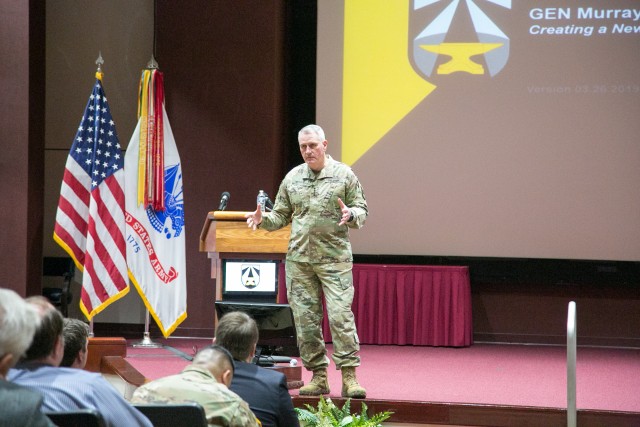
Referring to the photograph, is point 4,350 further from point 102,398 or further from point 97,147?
point 97,147

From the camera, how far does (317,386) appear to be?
545 centimetres

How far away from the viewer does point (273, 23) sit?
812cm

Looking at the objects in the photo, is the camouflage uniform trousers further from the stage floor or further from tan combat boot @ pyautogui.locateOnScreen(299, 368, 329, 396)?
the stage floor

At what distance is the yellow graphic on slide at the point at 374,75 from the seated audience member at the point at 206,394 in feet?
17.8

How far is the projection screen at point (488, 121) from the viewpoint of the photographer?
7.73 metres

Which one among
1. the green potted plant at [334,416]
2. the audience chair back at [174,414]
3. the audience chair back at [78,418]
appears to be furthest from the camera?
the green potted plant at [334,416]

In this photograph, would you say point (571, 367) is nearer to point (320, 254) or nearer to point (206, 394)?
point (320, 254)

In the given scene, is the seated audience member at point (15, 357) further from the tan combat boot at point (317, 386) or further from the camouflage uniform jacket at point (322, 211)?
the tan combat boot at point (317, 386)

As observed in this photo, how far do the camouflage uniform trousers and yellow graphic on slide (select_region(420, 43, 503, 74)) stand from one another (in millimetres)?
3145

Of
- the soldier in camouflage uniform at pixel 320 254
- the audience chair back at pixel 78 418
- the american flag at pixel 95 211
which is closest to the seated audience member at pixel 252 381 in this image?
the audience chair back at pixel 78 418

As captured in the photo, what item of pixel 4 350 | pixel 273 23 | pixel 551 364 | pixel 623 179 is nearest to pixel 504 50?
pixel 623 179

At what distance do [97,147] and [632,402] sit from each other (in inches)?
163

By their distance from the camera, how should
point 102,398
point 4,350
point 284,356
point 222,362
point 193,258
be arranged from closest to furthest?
1. point 4,350
2. point 102,398
3. point 222,362
4. point 284,356
5. point 193,258

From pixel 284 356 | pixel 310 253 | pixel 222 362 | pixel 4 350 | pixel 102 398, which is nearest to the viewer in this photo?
pixel 4 350
